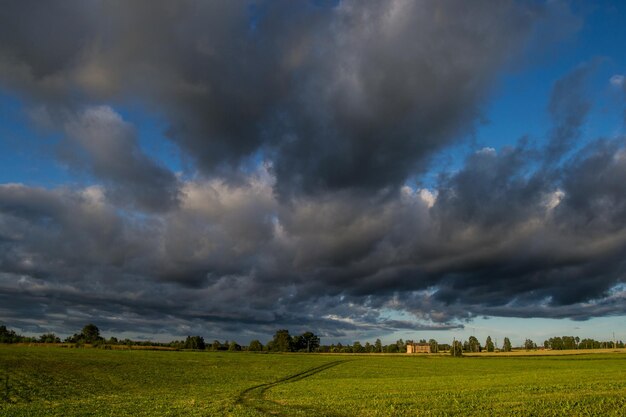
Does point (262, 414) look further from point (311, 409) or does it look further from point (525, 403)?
point (525, 403)

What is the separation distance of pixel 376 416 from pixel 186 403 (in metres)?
16.2

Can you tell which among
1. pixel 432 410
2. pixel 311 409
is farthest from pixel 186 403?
pixel 432 410

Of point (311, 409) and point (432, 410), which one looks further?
point (311, 409)

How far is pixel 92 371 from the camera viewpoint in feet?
244

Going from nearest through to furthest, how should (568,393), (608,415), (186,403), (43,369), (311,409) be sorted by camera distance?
(608,415), (311,409), (186,403), (568,393), (43,369)

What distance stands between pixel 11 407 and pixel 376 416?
26.6 metres

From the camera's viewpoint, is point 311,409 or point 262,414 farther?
point 311,409

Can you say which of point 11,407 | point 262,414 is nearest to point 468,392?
point 262,414

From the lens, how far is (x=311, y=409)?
105 ft

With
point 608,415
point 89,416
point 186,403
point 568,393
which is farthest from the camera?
point 568,393

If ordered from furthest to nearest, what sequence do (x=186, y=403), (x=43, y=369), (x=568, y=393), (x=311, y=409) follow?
(x=43, y=369)
(x=568, y=393)
(x=186, y=403)
(x=311, y=409)

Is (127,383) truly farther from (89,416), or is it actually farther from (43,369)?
(89,416)

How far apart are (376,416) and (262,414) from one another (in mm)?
7589

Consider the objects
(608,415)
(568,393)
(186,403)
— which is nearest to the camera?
(608,415)
